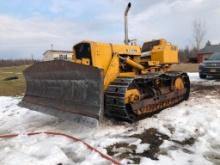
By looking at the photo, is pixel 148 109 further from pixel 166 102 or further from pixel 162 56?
pixel 162 56

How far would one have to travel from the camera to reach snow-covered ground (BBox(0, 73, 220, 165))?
514 centimetres

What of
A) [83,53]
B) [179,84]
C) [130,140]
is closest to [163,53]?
[179,84]

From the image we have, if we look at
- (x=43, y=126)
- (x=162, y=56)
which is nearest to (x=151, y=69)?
(x=162, y=56)

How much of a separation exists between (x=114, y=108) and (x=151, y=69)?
247 cm

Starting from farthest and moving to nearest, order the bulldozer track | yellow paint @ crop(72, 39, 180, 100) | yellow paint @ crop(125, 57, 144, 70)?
yellow paint @ crop(125, 57, 144, 70) → yellow paint @ crop(72, 39, 180, 100) → the bulldozer track

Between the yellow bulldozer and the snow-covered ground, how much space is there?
0.44 m

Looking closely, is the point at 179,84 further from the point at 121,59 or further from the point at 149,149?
the point at 149,149

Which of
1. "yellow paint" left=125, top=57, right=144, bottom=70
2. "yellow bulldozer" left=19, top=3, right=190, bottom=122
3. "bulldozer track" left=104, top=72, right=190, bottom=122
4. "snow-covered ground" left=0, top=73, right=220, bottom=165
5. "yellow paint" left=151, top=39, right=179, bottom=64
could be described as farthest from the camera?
"yellow paint" left=151, top=39, right=179, bottom=64

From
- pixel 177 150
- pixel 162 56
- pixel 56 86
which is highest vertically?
pixel 162 56

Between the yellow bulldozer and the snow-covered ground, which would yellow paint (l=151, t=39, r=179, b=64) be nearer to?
the yellow bulldozer

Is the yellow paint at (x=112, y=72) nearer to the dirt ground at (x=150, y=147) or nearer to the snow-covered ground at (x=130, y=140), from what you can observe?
the snow-covered ground at (x=130, y=140)

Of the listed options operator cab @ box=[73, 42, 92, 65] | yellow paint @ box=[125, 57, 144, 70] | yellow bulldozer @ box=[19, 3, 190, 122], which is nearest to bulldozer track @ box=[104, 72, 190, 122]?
yellow bulldozer @ box=[19, 3, 190, 122]

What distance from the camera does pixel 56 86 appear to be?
24.4 ft

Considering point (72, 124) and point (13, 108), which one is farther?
point (13, 108)
